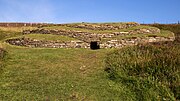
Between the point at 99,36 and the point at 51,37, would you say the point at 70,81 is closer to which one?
the point at 51,37

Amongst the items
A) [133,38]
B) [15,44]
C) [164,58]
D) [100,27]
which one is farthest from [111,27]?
[164,58]

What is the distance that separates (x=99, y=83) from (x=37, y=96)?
3.55 metres

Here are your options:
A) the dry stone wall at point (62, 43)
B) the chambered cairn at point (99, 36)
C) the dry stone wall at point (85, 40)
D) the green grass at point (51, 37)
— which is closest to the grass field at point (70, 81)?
the dry stone wall at point (62, 43)

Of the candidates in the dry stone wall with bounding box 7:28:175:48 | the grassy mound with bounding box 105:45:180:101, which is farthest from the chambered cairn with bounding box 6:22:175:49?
the grassy mound with bounding box 105:45:180:101

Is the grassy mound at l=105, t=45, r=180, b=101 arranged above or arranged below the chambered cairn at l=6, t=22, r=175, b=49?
below

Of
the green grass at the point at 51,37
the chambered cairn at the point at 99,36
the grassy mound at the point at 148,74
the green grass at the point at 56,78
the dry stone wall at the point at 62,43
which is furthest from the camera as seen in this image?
the green grass at the point at 51,37

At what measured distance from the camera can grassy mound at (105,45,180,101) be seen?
1298 cm

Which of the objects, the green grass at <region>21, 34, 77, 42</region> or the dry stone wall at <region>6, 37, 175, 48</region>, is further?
the green grass at <region>21, 34, 77, 42</region>

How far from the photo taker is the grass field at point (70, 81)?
42.8 ft

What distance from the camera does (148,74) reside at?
14438mm

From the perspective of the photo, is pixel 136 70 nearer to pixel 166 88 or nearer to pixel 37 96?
pixel 166 88

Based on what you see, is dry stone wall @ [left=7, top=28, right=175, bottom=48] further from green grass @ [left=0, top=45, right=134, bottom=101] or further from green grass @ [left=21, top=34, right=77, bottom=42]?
green grass @ [left=0, top=45, right=134, bottom=101]

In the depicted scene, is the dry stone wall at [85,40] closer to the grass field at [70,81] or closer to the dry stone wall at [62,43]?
the dry stone wall at [62,43]

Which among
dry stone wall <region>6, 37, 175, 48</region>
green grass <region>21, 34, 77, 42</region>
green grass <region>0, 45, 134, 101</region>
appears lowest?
green grass <region>0, 45, 134, 101</region>
